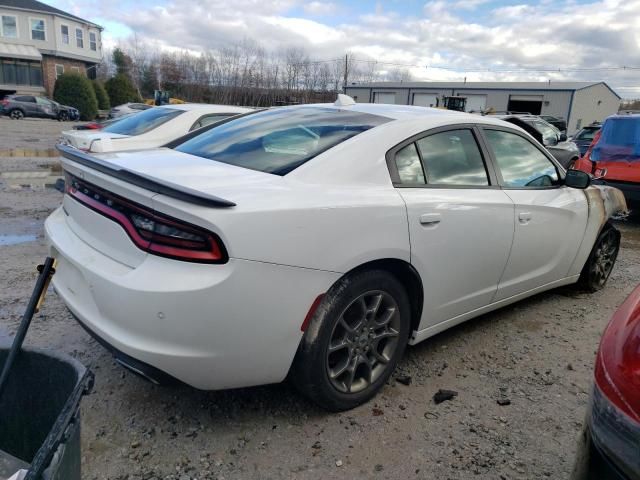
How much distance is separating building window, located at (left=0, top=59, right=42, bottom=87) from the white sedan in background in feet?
136

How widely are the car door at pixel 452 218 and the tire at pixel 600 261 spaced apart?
66.2 inches

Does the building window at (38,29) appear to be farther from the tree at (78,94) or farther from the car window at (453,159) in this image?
the car window at (453,159)

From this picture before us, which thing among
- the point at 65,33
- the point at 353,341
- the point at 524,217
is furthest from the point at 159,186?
the point at 65,33

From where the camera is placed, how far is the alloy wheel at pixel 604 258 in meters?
4.64

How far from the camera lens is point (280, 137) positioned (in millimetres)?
3055

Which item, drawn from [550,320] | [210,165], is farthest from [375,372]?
[550,320]

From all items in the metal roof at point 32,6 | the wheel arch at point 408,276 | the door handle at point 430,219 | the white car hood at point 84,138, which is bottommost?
the wheel arch at point 408,276

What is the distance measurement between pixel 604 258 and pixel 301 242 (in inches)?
149

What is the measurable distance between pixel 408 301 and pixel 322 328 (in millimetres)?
690

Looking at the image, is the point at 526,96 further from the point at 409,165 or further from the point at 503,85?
the point at 409,165

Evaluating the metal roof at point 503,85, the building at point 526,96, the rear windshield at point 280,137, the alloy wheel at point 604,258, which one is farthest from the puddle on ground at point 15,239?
the metal roof at point 503,85

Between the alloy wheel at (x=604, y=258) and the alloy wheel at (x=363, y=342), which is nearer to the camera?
the alloy wheel at (x=363, y=342)

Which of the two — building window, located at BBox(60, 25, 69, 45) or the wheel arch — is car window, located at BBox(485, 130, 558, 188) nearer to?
the wheel arch

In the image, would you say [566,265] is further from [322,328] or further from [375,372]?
[322,328]
